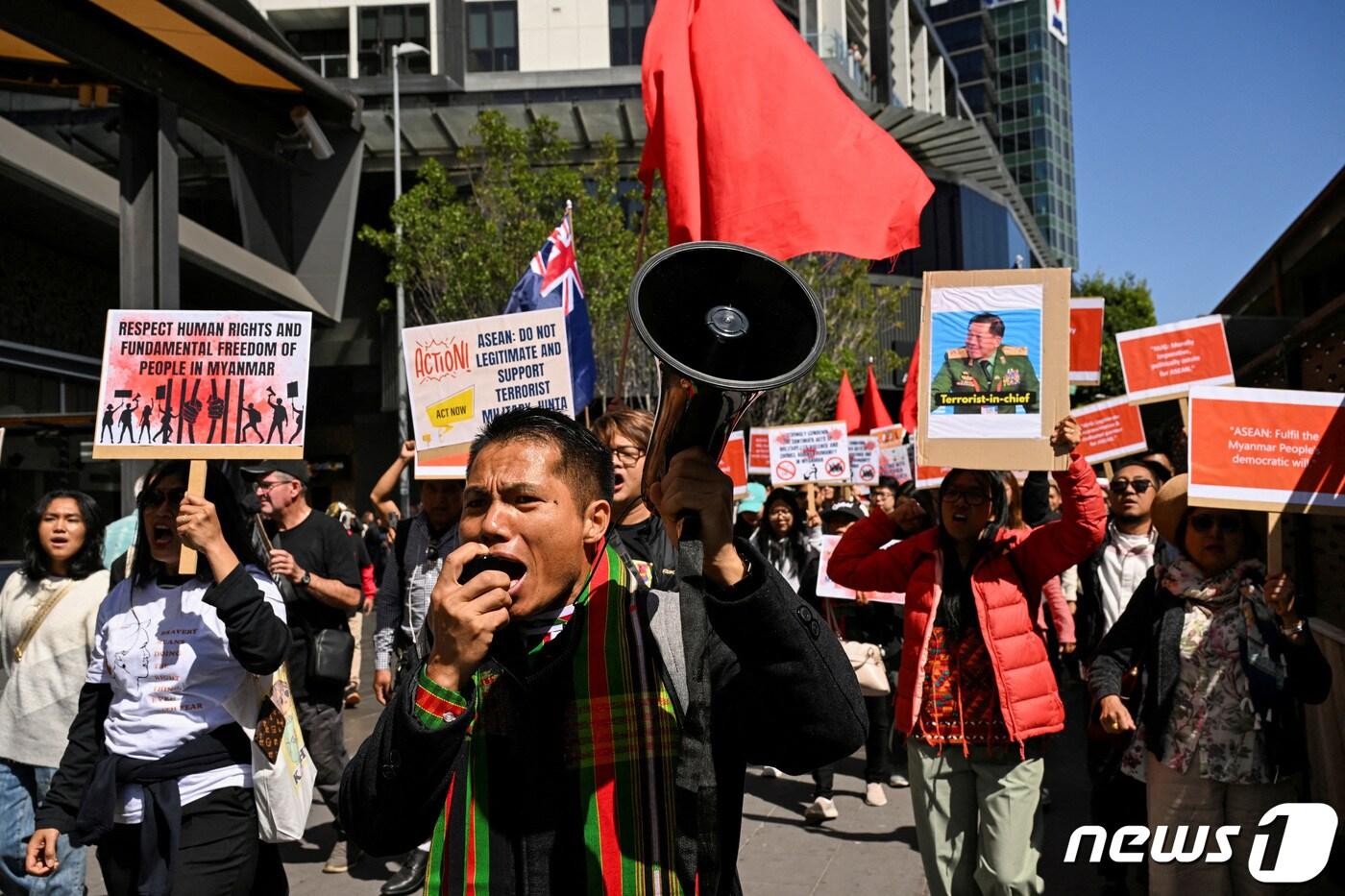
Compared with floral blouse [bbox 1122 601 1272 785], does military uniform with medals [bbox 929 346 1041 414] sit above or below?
above

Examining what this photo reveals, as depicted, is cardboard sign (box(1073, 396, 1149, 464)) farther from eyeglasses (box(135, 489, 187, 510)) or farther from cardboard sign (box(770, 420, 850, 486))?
eyeglasses (box(135, 489, 187, 510))

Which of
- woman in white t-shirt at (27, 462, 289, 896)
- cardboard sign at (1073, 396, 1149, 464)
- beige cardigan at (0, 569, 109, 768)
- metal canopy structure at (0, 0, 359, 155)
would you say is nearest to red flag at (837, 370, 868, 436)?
metal canopy structure at (0, 0, 359, 155)

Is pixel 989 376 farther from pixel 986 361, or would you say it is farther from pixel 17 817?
pixel 17 817

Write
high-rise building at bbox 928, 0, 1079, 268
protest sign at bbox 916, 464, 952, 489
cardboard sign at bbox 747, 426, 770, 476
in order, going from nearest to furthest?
1. protest sign at bbox 916, 464, 952, 489
2. cardboard sign at bbox 747, 426, 770, 476
3. high-rise building at bbox 928, 0, 1079, 268

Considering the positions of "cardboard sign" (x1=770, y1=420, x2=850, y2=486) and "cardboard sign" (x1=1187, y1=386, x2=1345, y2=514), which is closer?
"cardboard sign" (x1=1187, y1=386, x2=1345, y2=514)

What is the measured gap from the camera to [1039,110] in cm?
9575

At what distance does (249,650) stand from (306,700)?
2.70 meters

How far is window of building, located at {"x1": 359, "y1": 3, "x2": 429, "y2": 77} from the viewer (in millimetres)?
35906

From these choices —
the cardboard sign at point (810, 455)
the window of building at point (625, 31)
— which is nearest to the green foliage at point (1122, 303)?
the window of building at point (625, 31)

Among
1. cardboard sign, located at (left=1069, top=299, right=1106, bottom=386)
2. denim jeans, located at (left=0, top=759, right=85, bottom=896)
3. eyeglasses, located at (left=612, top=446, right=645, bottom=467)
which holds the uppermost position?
cardboard sign, located at (left=1069, top=299, right=1106, bottom=386)

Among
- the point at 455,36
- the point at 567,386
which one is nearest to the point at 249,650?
the point at 567,386

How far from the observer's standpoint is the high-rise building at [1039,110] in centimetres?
9575

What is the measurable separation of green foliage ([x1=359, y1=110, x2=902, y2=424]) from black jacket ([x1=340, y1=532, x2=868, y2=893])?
19.8 meters

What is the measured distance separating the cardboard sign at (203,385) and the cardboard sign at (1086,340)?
4.91 m
